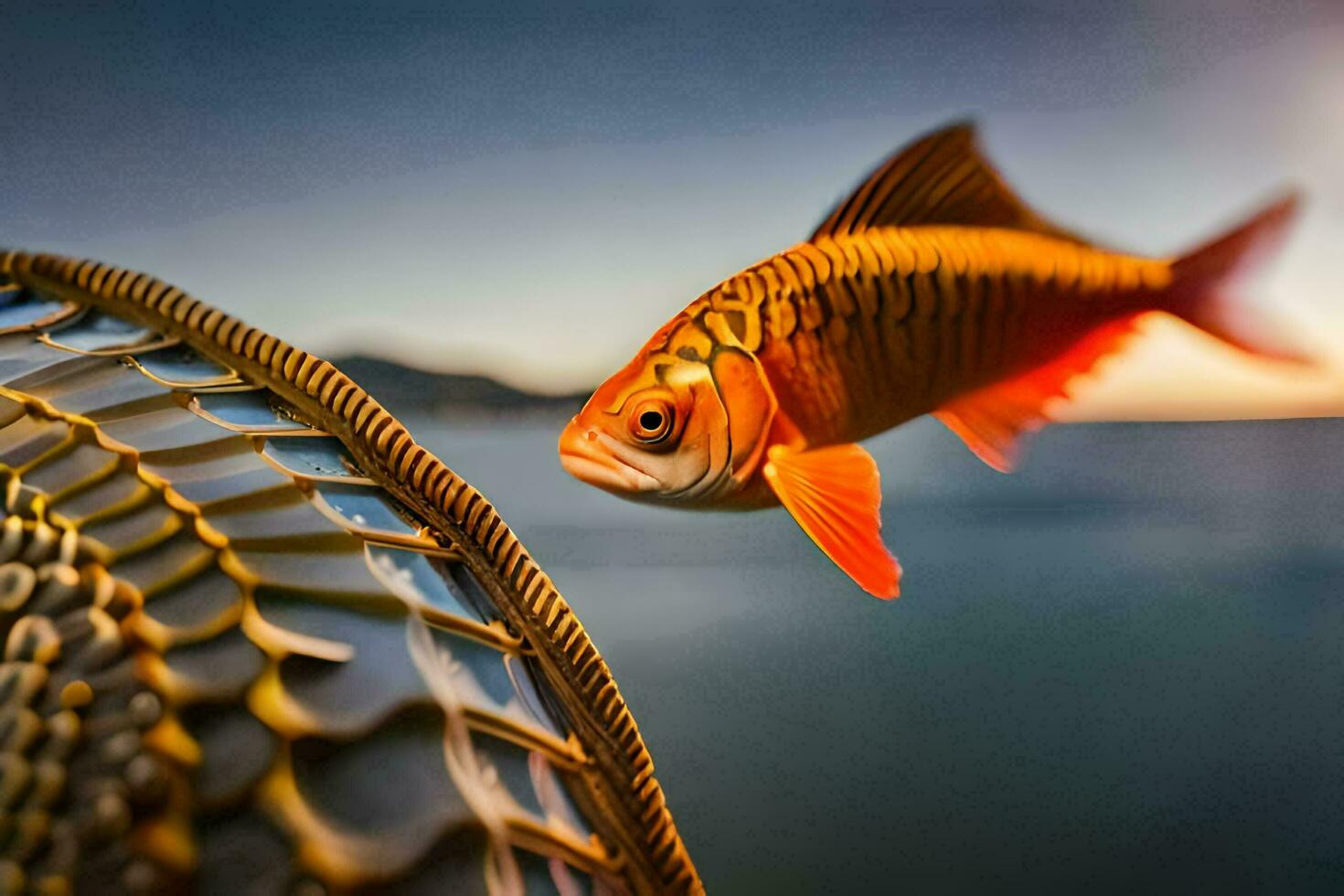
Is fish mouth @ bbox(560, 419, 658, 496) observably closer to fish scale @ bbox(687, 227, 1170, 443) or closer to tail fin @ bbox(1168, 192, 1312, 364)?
fish scale @ bbox(687, 227, 1170, 443)

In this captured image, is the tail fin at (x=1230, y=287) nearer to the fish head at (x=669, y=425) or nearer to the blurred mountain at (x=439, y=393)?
the fish head at (x=669, y=425)

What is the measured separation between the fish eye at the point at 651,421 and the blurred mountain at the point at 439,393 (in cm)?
22

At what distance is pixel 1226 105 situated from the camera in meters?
0.73

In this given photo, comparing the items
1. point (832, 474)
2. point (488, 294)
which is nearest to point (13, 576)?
point (832, 474)

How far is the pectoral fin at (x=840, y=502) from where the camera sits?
20.8 inches

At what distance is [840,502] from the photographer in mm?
549

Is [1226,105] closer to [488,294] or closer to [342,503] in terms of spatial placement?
[488,294]

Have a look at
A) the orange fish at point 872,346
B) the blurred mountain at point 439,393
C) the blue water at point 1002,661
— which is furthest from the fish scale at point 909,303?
the blurred mountain at point 439,393

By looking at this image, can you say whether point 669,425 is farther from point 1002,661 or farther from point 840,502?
point 1002,661

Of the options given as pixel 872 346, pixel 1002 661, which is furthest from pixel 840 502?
pixel 1002 661

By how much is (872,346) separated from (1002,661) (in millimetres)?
262

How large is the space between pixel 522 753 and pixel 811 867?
13.6 inches

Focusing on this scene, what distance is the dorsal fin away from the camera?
56cm

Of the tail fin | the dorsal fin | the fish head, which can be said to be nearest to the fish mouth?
the fish head
